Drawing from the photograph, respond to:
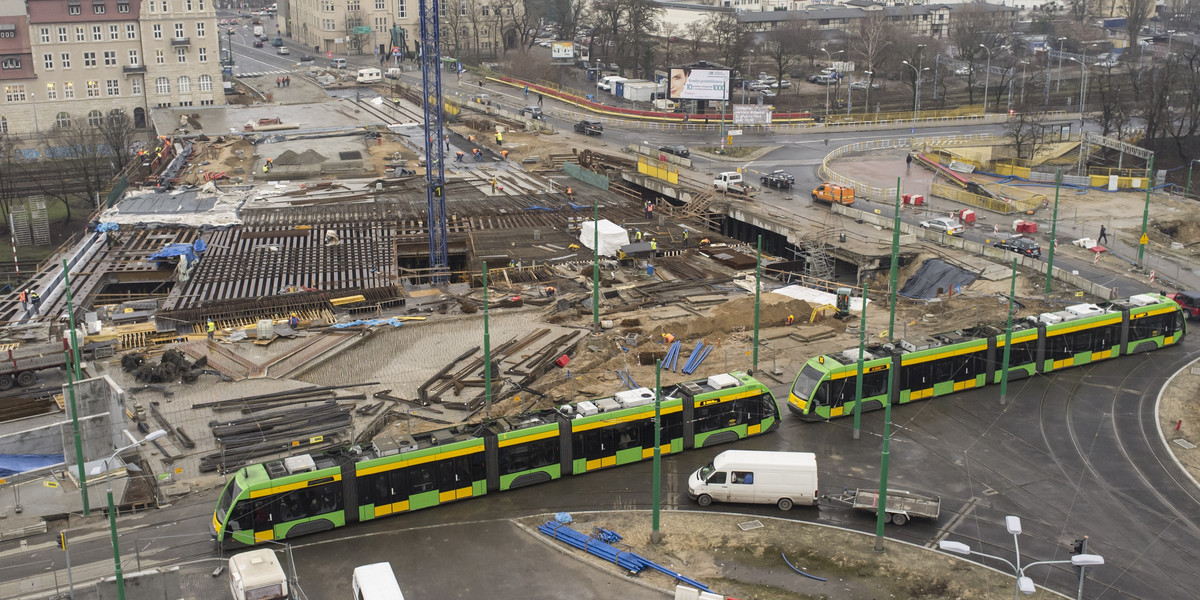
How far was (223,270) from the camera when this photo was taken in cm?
5550

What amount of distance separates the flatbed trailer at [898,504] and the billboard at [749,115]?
219 ft

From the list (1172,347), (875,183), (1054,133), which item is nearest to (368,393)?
(1172,347)

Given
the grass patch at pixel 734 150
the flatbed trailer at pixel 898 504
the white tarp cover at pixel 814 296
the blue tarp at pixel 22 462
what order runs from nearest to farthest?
the flatbed trailer at pixel 898 504 → the blue tarp at pixel 22 462 → the white tarp cover at pixel 814 296 → the grass patch at pixel 734 150

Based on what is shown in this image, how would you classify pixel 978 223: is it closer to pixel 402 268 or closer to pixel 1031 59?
pixel 402 268

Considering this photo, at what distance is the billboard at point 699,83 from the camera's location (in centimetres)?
9762

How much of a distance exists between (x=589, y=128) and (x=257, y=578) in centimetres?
7582

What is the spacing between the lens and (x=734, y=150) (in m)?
88.4

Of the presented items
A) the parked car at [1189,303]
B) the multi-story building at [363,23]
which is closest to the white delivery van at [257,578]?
the parked car at [1189,303]

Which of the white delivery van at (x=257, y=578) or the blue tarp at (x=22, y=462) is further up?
the white delivery van at (x=257, y=578)

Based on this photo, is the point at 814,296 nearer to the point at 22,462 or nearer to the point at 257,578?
the point at 257,578

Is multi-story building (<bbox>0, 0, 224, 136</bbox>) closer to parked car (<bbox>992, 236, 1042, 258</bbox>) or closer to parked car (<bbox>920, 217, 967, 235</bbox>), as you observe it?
parked car (<bbox>920, 217, 967, 235</bbox>)

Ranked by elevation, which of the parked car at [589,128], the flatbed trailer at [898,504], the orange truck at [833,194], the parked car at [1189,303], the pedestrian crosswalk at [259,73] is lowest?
the flatbed trailer at [898,504]

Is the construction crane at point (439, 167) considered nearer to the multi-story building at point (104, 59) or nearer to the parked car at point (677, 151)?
the parked car at point (677, 151)

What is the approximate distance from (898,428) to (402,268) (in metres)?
30.1
